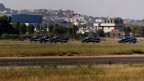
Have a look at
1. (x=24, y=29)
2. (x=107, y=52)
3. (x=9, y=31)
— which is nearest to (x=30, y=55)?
(x=107, y=52)

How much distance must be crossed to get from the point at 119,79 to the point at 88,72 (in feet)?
14.6


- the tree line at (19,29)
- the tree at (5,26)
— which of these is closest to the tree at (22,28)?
the tree line at (19,29)

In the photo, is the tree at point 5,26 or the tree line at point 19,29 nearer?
the tree at point 5,26

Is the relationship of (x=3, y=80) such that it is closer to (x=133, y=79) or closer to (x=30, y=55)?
(x=133, y=79)

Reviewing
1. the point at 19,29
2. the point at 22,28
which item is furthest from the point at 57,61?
the point at 22,28

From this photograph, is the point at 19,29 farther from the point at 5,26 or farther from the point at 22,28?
the point at 5,26

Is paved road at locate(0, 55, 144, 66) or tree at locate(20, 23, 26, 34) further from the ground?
paved road at locate(0, 55, 144, 66)

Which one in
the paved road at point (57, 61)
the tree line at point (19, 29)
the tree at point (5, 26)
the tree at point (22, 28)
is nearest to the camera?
the paved road at point (57, 61)

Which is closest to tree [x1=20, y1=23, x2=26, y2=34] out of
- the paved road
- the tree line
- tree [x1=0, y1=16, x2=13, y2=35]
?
the tree line

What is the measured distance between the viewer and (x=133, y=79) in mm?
20750

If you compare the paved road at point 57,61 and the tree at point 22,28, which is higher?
the paved road at point 57,61

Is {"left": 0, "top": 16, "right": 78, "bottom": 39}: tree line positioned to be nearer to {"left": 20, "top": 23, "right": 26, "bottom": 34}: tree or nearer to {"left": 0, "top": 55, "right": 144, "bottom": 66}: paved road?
{"left": 20, "top": 23, "right": 26, "bottom": 34}: tree

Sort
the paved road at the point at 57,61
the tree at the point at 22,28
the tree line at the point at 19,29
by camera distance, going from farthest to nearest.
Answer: the tree at the point at 22,28
the tree line at the point at 19,29
the paved road at the point at 57,61

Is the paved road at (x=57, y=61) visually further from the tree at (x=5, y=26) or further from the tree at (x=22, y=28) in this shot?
the tree at (x=22, y=28)
